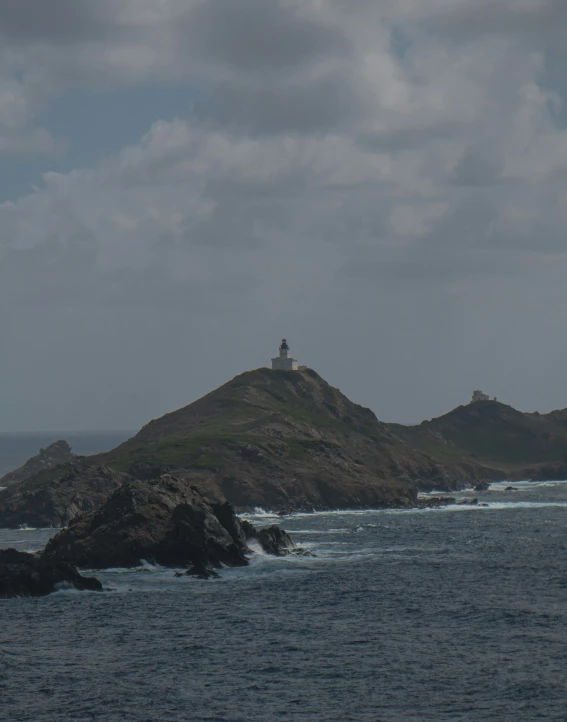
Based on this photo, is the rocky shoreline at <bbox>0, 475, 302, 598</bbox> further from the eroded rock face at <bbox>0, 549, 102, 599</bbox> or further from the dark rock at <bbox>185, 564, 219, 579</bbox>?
the eroded rock face at <bbox>0, 549, 102, 599</bbox>

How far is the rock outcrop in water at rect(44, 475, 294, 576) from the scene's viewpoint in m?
126

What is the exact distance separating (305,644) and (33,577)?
1481 inches

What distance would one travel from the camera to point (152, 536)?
421ft

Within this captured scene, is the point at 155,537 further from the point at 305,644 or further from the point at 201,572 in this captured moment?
the point at 305,644

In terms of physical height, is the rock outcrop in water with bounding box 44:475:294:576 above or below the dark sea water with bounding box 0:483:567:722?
above

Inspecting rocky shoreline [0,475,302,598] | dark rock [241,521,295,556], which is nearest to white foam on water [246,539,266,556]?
rocky shoreline [0,475,302,598]

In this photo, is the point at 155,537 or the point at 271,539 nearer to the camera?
the point at 155,537

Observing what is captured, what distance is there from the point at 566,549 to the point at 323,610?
52.9m

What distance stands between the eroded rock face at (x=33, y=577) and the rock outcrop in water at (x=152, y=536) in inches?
462

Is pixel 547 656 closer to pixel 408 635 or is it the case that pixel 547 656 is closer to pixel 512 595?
pixel 408 635

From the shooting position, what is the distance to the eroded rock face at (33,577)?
10812 cm

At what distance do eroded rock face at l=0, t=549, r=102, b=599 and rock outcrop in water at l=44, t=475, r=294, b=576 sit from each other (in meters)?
11.7

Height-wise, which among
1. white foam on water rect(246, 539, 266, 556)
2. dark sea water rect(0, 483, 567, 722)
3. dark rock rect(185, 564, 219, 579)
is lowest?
dark sea water rect(0, 483, 567, 722)

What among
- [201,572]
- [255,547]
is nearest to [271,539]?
[255,547]
